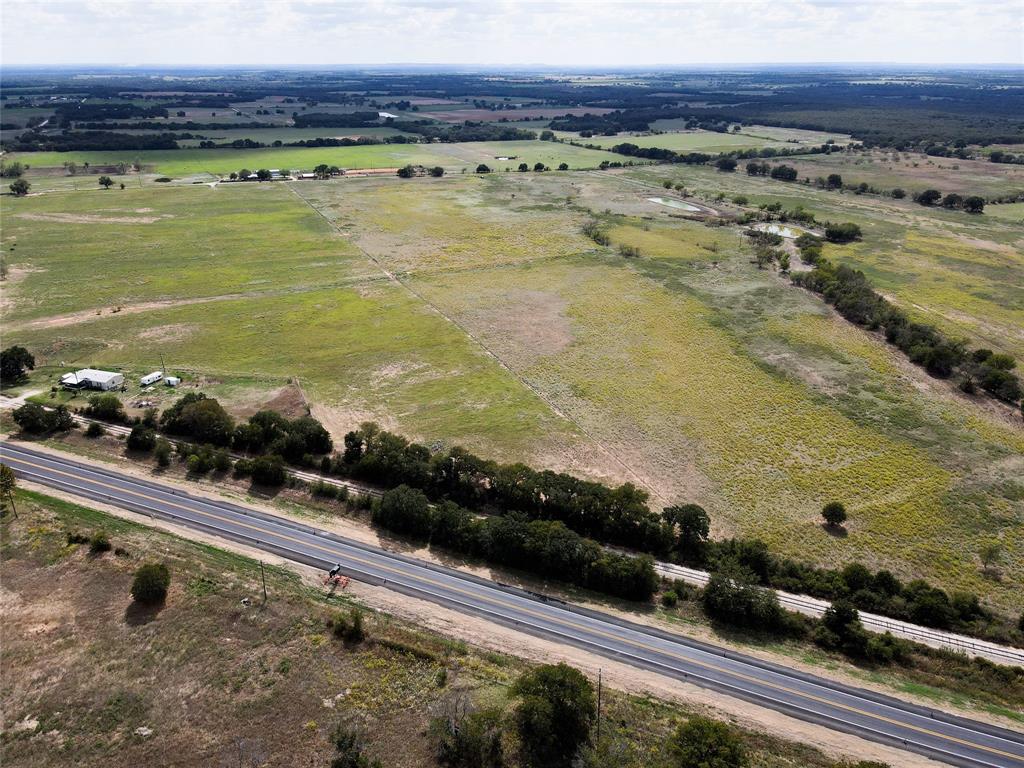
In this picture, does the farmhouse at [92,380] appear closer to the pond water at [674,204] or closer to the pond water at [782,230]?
the pond water at [782,230]

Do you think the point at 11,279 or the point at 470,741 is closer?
the point at 470,741

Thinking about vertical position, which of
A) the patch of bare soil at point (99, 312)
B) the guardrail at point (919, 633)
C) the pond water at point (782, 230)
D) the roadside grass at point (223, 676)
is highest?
the pond water at point (782, 230)

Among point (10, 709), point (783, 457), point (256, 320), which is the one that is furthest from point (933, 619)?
point (256, 320)

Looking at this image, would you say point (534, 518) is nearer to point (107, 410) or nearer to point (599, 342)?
point (599, 342)

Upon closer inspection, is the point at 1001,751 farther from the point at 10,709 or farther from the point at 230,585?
the point at 10,709

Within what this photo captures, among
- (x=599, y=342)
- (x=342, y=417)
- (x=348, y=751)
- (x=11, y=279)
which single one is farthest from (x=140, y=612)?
(x=11, y=279)

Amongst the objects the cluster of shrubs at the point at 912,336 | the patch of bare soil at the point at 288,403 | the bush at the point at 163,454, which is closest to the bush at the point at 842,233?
the cluster of shrubs at the point at 912,336
